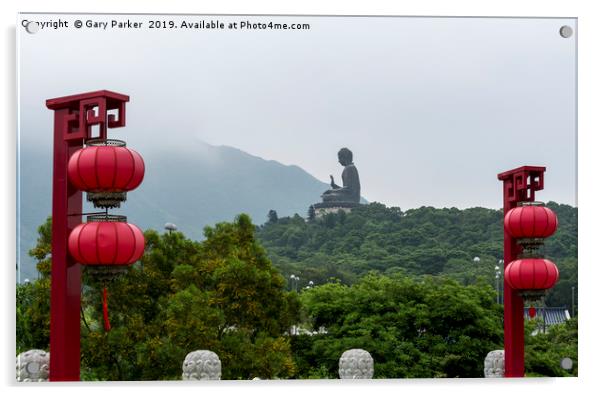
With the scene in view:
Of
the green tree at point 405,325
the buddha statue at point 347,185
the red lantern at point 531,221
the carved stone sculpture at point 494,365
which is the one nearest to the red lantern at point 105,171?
the buddha statue at point 347,185

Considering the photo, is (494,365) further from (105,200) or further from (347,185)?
(105,200)

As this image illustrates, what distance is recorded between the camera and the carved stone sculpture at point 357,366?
21.1 ft

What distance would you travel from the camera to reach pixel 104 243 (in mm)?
5500

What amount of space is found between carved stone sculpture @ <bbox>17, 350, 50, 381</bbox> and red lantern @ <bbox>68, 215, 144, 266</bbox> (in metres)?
0.87

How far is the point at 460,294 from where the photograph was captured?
6.88m

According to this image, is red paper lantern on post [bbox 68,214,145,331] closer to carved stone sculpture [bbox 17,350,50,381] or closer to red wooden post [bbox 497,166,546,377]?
carved stone sculpture [bbox 17,350,50,381]

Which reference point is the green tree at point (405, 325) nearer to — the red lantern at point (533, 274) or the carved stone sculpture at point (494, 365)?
the carved stone sculpture at point (494, 365)

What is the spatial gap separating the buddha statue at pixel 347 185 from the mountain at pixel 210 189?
0.10m

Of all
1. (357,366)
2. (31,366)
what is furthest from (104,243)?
(357,366)

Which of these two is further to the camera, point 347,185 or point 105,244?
point 347,185

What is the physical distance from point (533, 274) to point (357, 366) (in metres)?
1.47

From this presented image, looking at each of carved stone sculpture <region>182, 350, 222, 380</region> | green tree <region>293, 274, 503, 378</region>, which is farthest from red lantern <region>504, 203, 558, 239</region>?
carved stone sculpture <region>182, 350, 222, 380</region>

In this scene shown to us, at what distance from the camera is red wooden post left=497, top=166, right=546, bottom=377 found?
6.60 metres

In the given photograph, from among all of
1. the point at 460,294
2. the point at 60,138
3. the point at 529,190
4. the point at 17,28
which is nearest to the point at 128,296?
the point at 60,138
